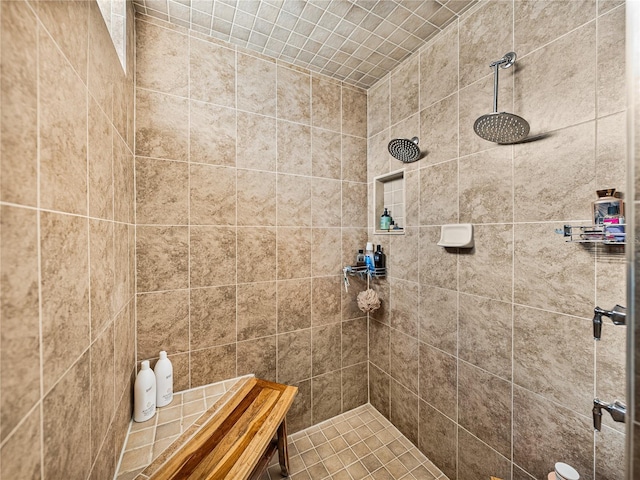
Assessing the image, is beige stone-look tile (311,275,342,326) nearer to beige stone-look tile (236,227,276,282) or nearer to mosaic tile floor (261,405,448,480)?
beige stone-look tile (236,227,276,282)

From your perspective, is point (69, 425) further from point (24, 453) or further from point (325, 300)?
point (325, 300)

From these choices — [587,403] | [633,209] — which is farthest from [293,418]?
[633,209]

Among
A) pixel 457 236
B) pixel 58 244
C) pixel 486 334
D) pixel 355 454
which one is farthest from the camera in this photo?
pixel 355 454

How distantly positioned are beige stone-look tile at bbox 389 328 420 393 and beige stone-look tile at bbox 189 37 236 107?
1.86 metres

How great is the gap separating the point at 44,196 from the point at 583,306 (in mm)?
1573

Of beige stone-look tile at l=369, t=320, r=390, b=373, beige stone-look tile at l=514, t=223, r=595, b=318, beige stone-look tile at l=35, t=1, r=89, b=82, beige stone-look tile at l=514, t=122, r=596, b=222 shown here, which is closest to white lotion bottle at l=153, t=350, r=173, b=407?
beige stone-look tile at l=35, t=1, r=89, b=82

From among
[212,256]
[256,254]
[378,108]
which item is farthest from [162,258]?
[378,108]

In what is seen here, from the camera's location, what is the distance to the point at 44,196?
46 cm

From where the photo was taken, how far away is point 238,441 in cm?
98

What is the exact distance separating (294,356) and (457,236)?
1.28 meters

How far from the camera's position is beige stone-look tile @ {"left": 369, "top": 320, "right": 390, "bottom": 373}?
5.82 feet

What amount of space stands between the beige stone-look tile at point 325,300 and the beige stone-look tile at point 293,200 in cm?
45

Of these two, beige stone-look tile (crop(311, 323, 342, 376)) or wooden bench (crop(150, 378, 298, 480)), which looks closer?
wooden bench (crop(150, 378, 298, 480))

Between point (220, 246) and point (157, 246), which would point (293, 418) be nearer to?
point (220, 246)
